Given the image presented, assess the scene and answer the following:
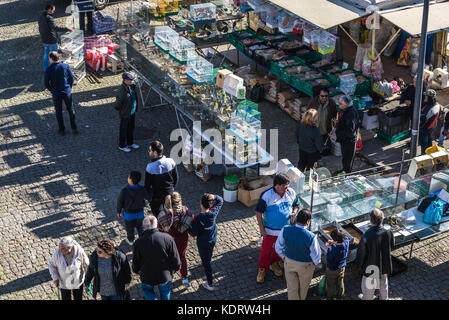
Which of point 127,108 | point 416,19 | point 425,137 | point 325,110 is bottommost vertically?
point 425,137

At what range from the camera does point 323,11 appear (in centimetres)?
1297

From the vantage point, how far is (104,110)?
1398 cm

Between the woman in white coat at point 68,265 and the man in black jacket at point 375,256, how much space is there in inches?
137

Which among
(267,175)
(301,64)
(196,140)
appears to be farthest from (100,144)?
(301,64)

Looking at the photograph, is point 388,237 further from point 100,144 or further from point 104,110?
point 104,110

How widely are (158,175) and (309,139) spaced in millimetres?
2652

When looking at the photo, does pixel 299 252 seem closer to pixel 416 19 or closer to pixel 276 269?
pixel 276 269

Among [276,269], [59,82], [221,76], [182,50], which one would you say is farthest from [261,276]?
[59,82]

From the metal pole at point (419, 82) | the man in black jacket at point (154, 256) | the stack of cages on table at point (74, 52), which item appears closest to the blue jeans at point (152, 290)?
the man in black jacket at point (154, 256)

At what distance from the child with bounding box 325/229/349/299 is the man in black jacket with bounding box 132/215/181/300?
1980mm

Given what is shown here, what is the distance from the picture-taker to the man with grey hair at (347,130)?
10891 mm

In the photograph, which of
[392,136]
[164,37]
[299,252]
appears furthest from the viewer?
[164,37]

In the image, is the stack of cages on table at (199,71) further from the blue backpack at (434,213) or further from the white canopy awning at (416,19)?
the blue backpack at (434,213)

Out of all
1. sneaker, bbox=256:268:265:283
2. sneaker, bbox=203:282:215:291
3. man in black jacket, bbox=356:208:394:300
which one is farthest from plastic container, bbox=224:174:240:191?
man in black jacket, bbox=356:208:394:300
